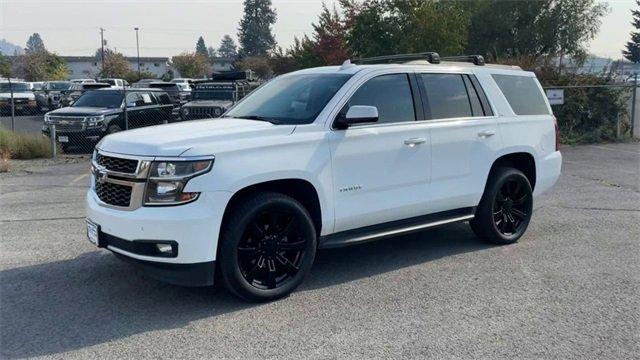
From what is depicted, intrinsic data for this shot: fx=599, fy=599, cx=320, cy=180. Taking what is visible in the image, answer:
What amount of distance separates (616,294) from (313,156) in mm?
2786

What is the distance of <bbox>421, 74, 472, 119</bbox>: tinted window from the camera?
597 cm

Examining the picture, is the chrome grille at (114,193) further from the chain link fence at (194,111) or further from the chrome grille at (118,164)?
the chain link fence at (194,111)

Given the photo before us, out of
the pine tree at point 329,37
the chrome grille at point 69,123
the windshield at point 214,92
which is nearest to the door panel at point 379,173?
the chrome grille at point 69,123

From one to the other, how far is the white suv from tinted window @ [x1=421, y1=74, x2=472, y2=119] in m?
0.02

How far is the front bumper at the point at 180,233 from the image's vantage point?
435 centimetres

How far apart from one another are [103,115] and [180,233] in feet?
40.6

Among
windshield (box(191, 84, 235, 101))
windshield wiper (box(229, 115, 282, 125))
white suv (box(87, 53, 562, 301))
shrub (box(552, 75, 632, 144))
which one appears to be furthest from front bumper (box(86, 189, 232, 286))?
shrub (box(552, 75, 632, 144))

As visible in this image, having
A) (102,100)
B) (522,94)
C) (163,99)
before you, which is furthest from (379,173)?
(163,99)

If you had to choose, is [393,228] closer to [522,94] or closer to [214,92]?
[522,94]

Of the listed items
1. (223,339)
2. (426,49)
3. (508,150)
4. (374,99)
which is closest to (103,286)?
(223,339)

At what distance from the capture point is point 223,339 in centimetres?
416

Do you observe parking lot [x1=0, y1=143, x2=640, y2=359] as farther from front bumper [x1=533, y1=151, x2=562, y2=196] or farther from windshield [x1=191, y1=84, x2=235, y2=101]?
windshield [x1=191, y1=84, x2=235, y2=101]

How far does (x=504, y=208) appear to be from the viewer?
6.61m

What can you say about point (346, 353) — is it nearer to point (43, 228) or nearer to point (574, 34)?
point (43, 228)
